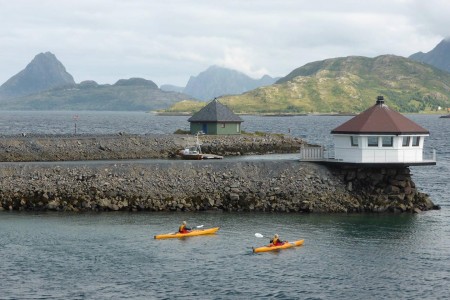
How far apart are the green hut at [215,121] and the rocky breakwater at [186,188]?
1696 inches

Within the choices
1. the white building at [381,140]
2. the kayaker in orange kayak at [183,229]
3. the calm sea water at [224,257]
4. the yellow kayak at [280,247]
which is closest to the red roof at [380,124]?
the white building at [381,140]

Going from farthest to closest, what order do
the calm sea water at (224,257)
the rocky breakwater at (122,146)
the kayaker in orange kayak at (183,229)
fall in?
the rocky breakwater at (122,146) → the kayaker in orange kayak at (183,229) → the calm sea water at (224,257)

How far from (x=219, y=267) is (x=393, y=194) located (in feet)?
83.0

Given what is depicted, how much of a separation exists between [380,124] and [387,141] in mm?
1680

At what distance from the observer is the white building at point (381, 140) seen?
63.2 metres

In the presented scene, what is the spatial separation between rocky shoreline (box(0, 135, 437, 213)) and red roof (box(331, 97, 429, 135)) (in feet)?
11.9

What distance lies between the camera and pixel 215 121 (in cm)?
10812

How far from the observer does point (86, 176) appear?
210 feet

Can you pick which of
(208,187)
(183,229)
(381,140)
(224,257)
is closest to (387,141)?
(381,140)

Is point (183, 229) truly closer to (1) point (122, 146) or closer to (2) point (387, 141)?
(2) point (387, 141)

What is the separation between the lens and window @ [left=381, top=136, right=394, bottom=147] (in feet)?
208

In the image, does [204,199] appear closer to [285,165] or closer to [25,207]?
[285,165]

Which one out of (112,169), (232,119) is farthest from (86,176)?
(232,119)

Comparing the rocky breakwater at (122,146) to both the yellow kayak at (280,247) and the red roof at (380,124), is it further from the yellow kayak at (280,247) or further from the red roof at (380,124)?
the yellow kayak at (280,247)
